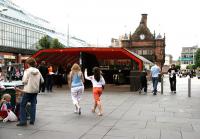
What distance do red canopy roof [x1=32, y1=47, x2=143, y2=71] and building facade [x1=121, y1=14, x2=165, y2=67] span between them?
219ft

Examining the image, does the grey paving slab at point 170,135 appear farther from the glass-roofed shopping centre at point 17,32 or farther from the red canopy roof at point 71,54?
the glass-roofed shopping centre at point 17,32

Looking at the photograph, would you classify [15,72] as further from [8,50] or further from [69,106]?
[8,50]

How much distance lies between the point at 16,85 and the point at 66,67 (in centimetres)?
1879

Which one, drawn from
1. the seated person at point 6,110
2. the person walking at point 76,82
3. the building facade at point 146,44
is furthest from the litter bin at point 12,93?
the building facade at point 146,44

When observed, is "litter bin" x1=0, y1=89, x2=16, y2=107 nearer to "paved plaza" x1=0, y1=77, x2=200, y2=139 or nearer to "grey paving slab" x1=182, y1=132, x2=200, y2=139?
"paved plaza" x1=0, y1=77, x2=200, y2=139

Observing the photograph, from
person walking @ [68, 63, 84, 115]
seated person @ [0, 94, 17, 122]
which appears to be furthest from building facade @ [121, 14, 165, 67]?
seated person @ [0, 94, 17, 122]

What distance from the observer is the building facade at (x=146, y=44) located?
95000 mm

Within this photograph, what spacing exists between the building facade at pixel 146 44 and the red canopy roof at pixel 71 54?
66813 millimetres

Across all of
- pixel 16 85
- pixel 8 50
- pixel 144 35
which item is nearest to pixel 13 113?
pixel 16 85

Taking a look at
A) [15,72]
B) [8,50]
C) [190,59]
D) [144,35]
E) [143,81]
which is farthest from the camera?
[190,59]

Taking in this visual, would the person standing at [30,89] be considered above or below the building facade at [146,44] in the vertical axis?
below

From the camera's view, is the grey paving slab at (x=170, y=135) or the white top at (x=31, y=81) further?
the white top at (x=31, y=81)

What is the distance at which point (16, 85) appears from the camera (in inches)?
391

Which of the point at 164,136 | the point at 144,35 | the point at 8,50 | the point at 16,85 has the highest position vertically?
the point at 144,35
